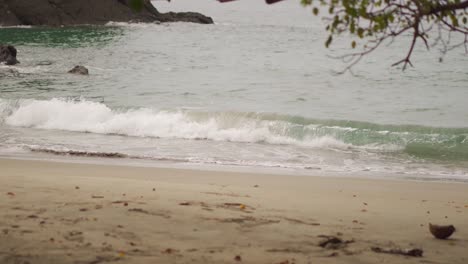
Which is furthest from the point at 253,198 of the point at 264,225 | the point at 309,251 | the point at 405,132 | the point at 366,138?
the point at 405,132

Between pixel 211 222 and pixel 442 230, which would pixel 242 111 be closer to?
pixel 211 222

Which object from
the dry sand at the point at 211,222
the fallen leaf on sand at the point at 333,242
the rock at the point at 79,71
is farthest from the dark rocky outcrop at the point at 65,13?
the fallen leaf on sand at the point at 333,242

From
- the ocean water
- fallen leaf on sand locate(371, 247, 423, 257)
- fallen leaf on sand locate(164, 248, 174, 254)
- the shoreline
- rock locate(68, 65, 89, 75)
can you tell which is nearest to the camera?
fallen leaf on sand locate(164, 248, 174, 254)

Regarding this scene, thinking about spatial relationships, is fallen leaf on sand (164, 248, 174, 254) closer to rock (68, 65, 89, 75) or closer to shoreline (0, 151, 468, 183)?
shoreline (0, 151, 468, 183)

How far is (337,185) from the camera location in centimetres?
1090

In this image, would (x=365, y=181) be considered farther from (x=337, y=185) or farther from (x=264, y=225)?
(x=264, y=225)

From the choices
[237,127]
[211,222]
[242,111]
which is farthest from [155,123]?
[211,222]

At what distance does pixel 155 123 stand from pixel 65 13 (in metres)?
42.0

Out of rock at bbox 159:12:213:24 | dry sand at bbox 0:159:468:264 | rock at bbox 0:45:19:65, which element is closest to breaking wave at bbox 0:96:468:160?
dry sand at bbox 0:159:468:264

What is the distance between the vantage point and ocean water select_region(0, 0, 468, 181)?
14.1m

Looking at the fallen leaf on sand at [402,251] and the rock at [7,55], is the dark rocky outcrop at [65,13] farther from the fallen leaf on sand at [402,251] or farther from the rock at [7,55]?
the fallen leaf on sand at [402,251]

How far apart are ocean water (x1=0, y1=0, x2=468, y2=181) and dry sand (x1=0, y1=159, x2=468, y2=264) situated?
342 cm

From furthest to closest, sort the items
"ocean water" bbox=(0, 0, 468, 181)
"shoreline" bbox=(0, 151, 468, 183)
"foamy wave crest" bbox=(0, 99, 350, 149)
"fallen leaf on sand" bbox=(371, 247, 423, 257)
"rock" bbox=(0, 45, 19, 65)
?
1. "rock" bbox=(0, 45, 19, 65)
2. "foamy wave crest" bbox=(0, 99, 350, 149)
3. "ocean water" bbox=(0, 0, 468, 181)
4. "shoreline" bbox=(0, 151, 468, 183)
5. "fallen leaf on sand" bbox=(371, 247, 423, 257)

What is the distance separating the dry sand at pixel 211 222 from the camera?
5637 mm
